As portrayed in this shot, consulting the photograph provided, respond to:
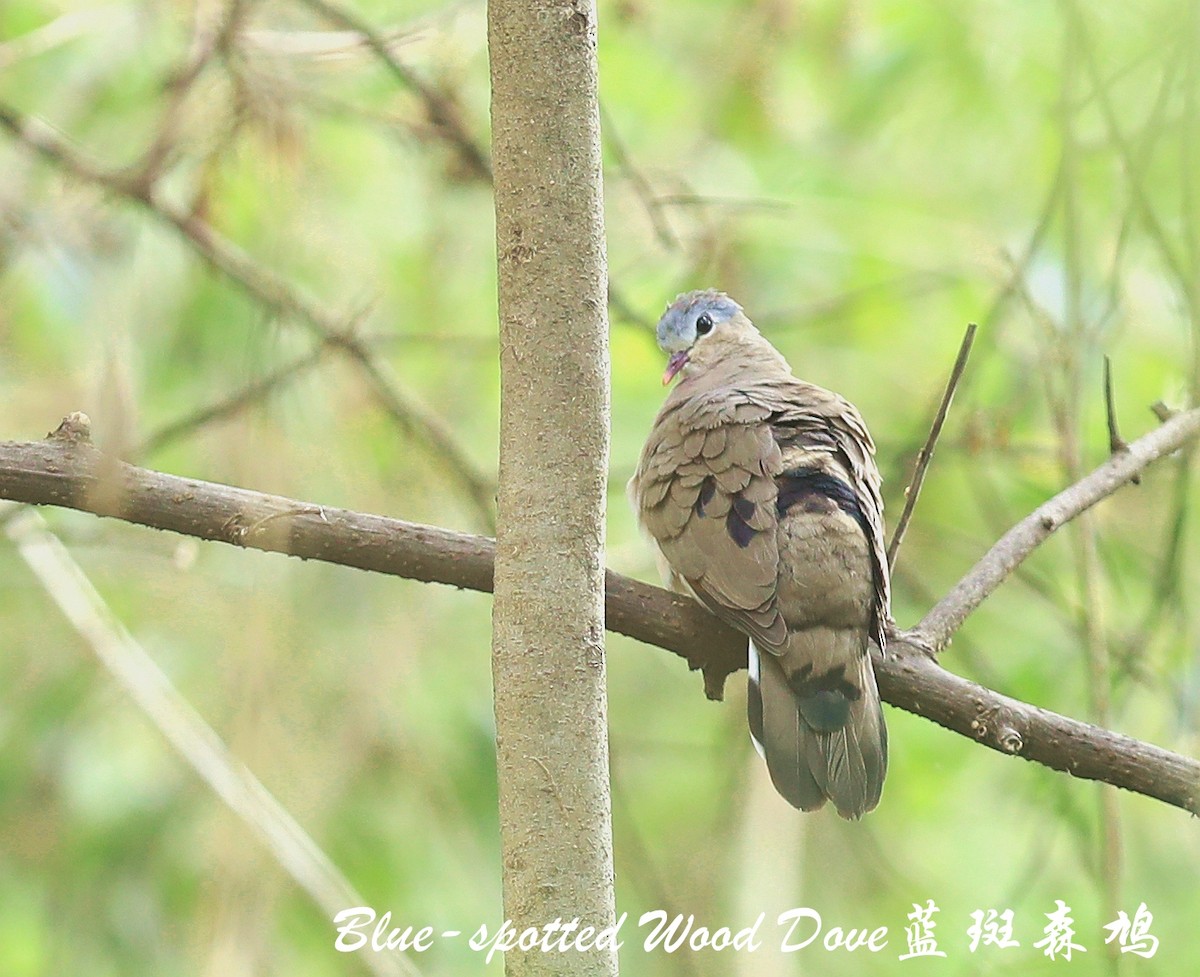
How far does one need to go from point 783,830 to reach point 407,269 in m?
2.17

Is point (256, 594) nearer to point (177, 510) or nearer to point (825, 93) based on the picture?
point (177, 510)

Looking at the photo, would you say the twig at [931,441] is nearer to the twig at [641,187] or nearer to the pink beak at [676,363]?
the pink beak at [676,363]

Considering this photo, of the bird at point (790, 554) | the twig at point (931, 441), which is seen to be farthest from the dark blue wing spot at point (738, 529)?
the twig at point (931, 441)

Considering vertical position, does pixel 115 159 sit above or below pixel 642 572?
above

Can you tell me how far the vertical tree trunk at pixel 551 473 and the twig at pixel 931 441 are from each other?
0.85m

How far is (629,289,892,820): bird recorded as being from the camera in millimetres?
2354

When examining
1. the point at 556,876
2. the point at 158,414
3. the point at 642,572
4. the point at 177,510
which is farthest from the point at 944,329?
the point at 556,876

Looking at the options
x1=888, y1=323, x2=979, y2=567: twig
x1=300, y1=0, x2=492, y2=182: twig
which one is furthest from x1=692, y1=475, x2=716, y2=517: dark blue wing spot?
x1=300, y1=0, x2=492, y2=182: twig

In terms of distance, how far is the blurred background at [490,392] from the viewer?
10.5ft

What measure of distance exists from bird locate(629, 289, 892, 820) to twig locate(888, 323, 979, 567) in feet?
0.32

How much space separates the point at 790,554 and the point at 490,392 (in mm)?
2209

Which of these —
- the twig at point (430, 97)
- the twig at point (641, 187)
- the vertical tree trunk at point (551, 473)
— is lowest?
the vertical tree trunk at point (551, 473)

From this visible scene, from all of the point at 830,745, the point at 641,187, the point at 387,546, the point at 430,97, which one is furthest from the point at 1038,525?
the point at 430,97

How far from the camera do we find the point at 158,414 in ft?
14.0
